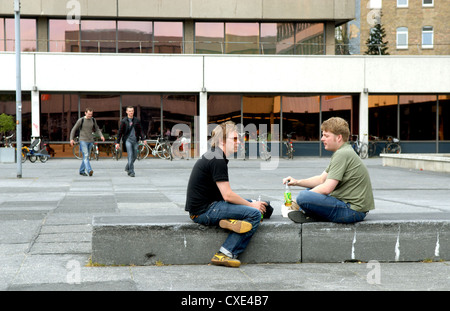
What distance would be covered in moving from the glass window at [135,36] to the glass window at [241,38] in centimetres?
361

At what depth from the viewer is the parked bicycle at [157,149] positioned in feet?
91.0

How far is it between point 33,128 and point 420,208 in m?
21.6

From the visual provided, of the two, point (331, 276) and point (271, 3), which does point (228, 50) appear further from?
point (331, 276)

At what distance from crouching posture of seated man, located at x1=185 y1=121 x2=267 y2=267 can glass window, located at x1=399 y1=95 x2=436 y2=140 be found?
26.0m

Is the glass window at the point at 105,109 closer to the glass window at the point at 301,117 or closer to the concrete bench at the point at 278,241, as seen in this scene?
the glass window at the point at 301,117

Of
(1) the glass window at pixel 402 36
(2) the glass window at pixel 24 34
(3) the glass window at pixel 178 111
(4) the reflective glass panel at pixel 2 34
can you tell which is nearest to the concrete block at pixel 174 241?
(3) the glass window at pixel 178 111

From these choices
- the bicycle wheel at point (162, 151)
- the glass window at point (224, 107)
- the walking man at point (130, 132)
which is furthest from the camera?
the glass window at point (224, 107)

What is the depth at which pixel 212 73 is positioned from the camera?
28.9 metres

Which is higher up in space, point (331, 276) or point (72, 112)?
point (72, 112)

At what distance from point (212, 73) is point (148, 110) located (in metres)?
3.37

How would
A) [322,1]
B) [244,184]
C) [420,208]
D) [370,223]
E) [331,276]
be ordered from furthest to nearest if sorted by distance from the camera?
[322,1] < [244,184] < [420,208] < [370,223] < [331,276]

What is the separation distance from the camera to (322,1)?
2988 cm

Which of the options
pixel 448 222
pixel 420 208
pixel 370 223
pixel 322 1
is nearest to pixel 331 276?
pixel 370 223

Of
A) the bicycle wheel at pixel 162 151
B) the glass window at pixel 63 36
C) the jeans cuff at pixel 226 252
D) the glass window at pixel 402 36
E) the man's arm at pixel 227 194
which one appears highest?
the glass window at pixel 402 36
